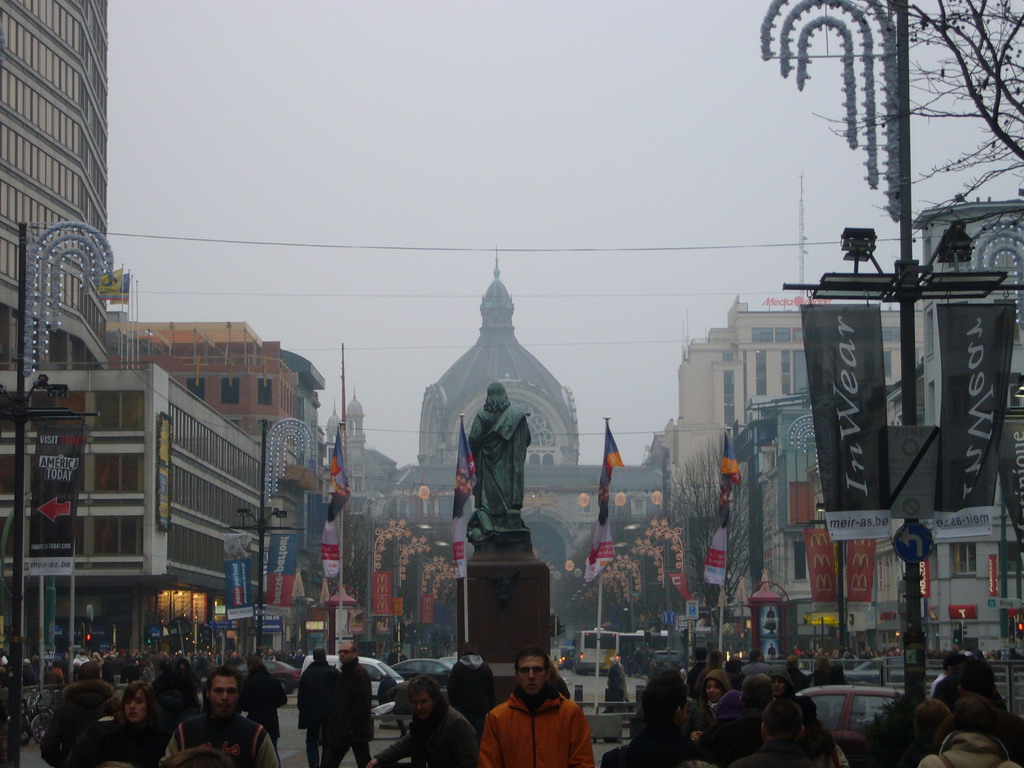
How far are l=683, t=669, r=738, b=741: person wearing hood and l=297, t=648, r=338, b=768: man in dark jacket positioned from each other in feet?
18.0

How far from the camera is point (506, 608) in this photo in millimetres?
27859

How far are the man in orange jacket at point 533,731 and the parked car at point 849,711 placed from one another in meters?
11.1

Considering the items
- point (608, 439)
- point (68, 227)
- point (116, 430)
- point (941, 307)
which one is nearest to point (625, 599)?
point (116, 430)

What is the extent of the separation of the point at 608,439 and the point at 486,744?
93.0ft

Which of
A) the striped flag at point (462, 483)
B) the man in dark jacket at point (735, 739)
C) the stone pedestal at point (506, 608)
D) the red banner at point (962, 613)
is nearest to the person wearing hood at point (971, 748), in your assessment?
the man in dark jacket at point (735, 739)

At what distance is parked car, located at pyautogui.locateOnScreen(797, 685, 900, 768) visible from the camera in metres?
21.1

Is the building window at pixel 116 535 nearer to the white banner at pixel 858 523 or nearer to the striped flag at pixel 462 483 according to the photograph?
the striped flag at pixel 462 483

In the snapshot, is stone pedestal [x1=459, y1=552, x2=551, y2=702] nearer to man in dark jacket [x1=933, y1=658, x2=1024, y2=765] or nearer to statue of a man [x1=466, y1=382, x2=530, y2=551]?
statue of a man [x1=466, y1=382, x2=530, y2=551]

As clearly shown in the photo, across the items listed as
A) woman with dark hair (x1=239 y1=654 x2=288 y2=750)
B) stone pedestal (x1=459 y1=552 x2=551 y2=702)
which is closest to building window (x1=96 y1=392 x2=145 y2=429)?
stone pedestal (x1=459 y1=552 x2=551 y2=702)

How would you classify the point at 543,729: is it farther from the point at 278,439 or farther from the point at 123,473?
the point at 278,439

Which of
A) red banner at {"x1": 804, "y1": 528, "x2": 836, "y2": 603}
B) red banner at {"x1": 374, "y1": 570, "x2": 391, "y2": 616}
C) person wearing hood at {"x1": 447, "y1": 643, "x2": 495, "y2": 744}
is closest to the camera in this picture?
person wearing hood at {"x1": 447, "y1": 643, "x2": 495, "y2": 744}

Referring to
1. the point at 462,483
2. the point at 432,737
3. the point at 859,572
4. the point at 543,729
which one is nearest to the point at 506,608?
the point at 462,483

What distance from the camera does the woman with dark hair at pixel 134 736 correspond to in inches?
446

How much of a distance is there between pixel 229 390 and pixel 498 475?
92685 millimetres
